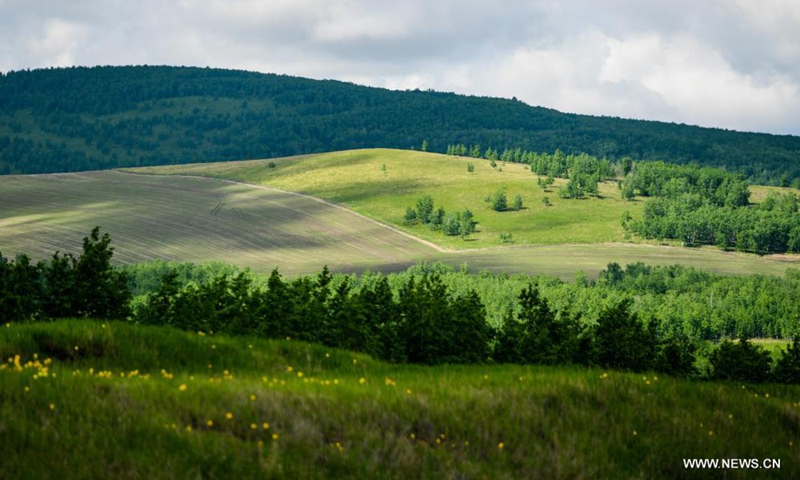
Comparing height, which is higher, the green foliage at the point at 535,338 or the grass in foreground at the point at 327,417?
the grass in foreground at the point at 327,417

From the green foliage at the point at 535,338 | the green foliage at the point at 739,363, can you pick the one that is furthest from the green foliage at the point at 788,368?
the green foliage at the point at 535,338

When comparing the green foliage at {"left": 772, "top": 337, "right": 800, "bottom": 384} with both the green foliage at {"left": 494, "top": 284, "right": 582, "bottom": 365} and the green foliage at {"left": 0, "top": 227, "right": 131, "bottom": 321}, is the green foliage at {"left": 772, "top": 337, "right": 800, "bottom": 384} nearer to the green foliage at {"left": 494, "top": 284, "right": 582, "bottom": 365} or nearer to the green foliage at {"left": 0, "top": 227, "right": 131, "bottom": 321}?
the green foliage at {"left": 494, "top": 284, "right": 582, "bottom": 365}

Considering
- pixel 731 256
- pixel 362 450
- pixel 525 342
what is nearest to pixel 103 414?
pixel 362 450

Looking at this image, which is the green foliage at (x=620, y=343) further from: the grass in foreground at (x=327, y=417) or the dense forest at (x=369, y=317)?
the grass in foreground at (x=327, y=417)

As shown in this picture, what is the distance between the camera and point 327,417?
13.5 metres

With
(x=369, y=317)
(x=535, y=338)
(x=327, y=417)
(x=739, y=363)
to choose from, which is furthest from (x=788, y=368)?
(x=327, y=417)

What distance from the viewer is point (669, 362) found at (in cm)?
3522

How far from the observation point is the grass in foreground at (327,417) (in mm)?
11688

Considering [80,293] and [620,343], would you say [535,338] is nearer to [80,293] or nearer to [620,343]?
[620,343]

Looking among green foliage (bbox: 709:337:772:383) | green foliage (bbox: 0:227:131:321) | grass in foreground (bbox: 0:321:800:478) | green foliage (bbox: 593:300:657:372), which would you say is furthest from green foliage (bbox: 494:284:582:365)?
green foliage (bbox: 0:227:131:321)

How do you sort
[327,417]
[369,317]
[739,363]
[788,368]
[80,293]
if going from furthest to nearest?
[739,363], [788,368], [369,317], [80,293], [327,417]

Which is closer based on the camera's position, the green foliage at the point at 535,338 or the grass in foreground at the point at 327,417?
the grass in foreground at the point at 327,417

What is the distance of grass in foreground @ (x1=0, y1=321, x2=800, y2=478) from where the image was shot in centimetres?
1169

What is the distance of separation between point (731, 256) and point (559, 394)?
199 meters
